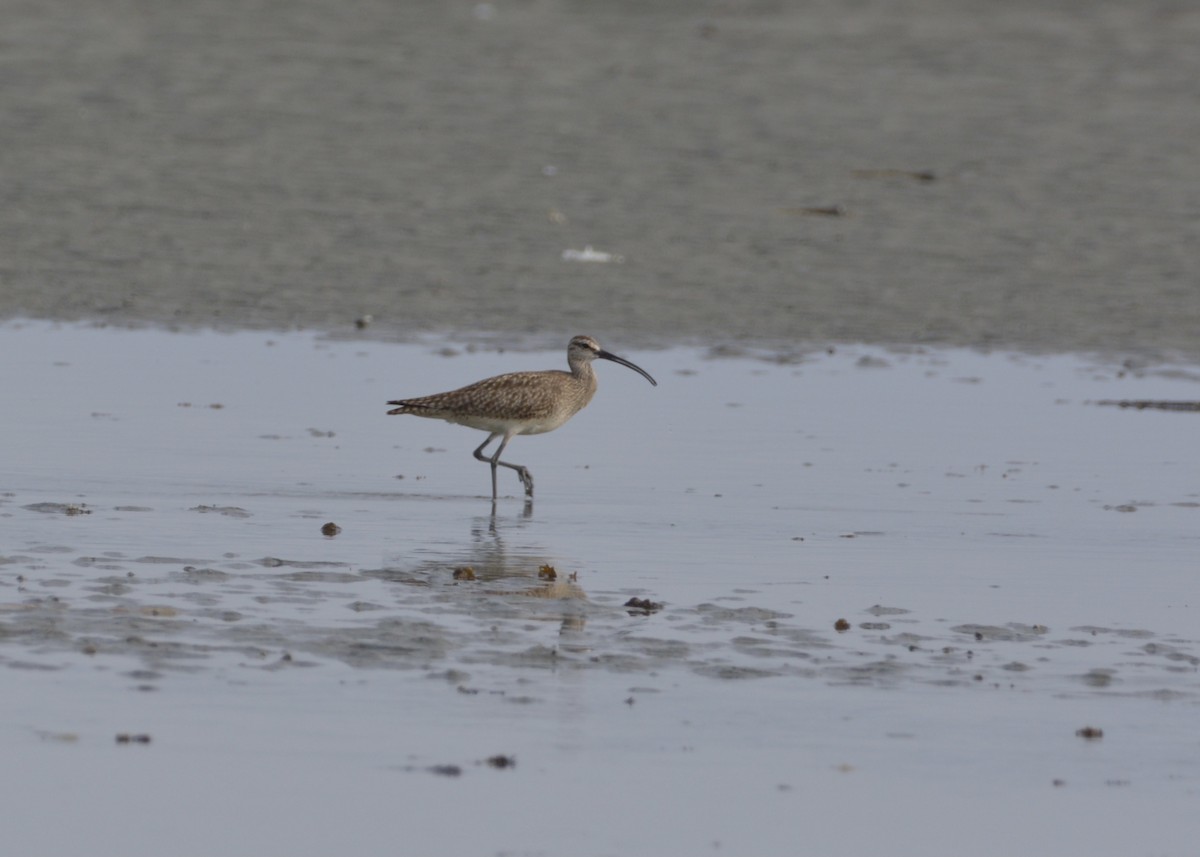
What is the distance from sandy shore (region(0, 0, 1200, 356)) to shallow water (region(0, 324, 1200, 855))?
3690 mm

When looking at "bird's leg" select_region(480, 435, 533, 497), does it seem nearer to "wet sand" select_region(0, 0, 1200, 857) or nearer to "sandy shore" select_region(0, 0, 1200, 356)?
"wet sand" select_region(0, 0, 1200, 857)

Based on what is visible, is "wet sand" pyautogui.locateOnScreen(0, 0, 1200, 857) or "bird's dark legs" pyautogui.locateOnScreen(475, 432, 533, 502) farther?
"bird's dark legs" pyautogui.locateOnScreen(475, 432, 533, 502)

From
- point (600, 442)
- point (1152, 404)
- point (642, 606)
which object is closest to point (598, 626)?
point (642, 606)

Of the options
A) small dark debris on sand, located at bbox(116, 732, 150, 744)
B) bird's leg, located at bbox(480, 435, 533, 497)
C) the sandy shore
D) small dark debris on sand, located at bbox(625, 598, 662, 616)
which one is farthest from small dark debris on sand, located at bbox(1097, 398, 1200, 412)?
small dark debris on sand, located at bbox(116, 732, 150, 744)

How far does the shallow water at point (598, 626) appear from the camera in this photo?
7031mm

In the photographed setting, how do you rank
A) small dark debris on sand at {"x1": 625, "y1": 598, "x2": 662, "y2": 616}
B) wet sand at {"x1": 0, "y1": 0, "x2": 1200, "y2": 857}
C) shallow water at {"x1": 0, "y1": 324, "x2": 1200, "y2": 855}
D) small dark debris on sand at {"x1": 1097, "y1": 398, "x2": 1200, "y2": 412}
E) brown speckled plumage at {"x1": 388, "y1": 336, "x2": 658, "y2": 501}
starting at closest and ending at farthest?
shallow water at {"x1": 0, "y1": 324, "x2": 1200, "y2": 855}
wet sand at {"x1": 0, "y1": 0, "x2": 1200, "y2": 857}
small dark debris on sand at {"x1": 625, "y1": 598, "x2": 662, "y2": 616}
brown speckled plumage at {"x1": 388, "y1": 336, "x2": 658, "y2": 501}
small dark debris on sand at {"x1": 1097, "y1": 398, "x2": 1200, "y2": 412}

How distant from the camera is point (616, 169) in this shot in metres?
25.1

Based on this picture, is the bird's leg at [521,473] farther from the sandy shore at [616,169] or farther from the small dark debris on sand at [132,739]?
the small dark debris on sand at [132,739]

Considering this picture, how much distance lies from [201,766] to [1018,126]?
22.2 m

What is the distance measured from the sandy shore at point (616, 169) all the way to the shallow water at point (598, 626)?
145 inches

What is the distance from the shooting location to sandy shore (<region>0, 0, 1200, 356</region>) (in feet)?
64.3

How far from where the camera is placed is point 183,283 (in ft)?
65.5

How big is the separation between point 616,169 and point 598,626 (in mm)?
16214

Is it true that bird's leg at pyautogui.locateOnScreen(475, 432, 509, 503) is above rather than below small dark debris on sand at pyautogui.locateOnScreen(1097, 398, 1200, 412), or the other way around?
below
